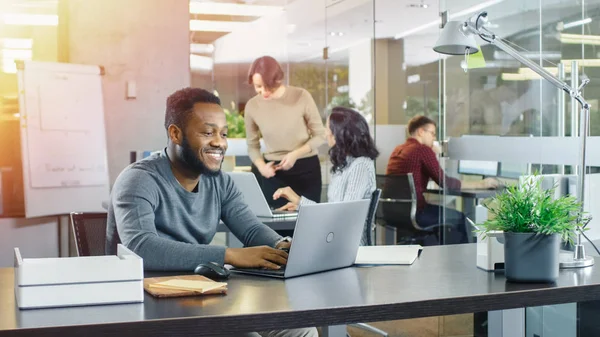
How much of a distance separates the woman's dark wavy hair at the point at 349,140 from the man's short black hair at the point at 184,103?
5.56ft

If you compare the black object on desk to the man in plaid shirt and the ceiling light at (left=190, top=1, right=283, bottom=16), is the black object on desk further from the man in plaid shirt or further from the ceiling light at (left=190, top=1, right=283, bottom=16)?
the ceiling light at (left=190, top=1, right=283, bottom=16)

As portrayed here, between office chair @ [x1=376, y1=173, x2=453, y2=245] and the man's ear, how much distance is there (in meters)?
3.53

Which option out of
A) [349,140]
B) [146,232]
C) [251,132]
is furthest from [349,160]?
[146,232]

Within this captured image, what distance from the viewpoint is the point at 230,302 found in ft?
6.22

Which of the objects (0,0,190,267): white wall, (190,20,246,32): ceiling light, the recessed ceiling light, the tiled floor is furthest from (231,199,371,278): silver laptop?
the recessed ceiling light

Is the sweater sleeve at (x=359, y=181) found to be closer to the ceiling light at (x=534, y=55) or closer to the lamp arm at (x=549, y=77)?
the ceiling light at (x=534, y=55)

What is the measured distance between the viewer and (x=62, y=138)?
222 inches

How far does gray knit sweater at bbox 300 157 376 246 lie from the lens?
4.24 metres

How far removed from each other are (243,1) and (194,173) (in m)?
4.55

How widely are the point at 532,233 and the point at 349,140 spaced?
7.73ft

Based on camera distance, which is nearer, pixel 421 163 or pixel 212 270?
pixel 212 270

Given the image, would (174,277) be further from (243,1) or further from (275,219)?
(243,1)

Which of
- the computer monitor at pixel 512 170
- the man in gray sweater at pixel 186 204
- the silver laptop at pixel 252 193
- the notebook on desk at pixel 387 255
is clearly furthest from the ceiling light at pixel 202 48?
the notebook on desk at pixel 387 255

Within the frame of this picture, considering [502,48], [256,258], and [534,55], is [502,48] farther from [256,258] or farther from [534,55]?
[534,55]
